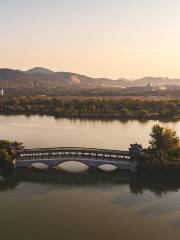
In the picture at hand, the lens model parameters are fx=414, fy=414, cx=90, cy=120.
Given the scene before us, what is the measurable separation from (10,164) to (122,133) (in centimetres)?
2367

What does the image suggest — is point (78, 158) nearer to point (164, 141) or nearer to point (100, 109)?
point (164, 141)

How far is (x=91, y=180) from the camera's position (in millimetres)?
33719

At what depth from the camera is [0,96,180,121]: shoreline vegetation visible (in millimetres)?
76062

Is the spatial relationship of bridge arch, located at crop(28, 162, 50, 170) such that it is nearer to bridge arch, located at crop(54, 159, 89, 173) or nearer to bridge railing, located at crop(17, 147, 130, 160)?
bridge railing, located at crop(17, 147, 130, 160)

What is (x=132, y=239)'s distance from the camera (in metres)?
23.3

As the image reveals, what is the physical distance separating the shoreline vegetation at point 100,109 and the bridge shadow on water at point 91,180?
130 feet

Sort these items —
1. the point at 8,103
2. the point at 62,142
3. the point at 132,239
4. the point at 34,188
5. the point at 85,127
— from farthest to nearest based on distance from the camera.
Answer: the point at 8,103, the point at 85,127, the point at 62,142, the point at 34,188, the point at 132,239

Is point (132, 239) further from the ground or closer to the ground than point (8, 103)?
closer to the ground

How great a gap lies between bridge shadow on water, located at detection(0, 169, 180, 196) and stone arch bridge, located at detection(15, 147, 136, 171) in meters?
0.67

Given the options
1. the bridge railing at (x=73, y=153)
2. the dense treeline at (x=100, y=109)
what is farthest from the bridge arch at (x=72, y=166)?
the dense treeline at (x=100, y=109)

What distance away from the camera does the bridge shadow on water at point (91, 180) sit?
1246 inches

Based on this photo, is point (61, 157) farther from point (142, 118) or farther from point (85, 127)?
point (142, 118)

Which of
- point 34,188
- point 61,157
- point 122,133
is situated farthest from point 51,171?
point 122,133

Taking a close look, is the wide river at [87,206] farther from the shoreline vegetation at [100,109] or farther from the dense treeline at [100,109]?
the dense treeline at [100,109]
